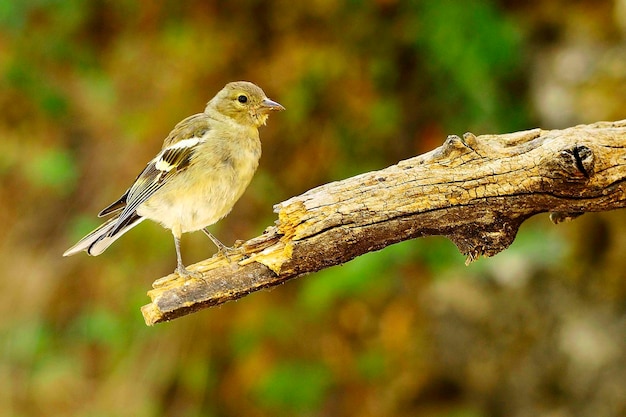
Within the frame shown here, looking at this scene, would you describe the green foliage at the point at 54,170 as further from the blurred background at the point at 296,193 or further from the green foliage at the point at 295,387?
the green foliage at the point at 295,387

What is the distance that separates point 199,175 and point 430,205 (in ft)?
2.85

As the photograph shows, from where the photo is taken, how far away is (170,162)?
10.1 ft

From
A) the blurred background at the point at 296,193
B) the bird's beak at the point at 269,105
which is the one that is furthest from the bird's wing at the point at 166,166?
the blurred background at the point at 296,193

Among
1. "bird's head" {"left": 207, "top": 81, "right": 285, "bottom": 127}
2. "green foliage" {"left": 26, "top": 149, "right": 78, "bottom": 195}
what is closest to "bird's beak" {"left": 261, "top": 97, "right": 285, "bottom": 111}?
"bird's head" {"left": 207, "top": 81, "right": 285, "bottom": 127}

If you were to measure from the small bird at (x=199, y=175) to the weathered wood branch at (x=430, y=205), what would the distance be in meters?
0.28

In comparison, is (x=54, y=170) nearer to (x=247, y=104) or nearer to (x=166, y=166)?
(x=166, y=166)

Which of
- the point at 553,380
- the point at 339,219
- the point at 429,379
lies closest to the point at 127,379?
the point at 429,379

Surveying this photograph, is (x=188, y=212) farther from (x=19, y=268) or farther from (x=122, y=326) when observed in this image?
(x=19, y=268)

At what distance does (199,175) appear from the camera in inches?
117

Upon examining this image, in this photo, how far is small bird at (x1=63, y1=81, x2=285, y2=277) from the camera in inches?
116

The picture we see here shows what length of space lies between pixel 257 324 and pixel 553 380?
2.16 meters

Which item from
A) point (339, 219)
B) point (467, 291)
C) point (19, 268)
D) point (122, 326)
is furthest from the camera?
point (19, 268)

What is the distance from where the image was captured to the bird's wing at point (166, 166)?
301 centimetres

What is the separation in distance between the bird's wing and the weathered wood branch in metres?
0.42
